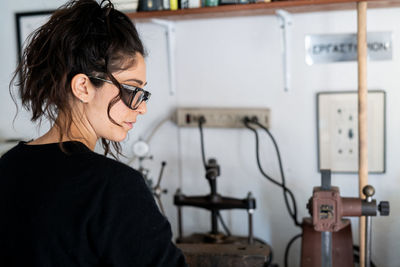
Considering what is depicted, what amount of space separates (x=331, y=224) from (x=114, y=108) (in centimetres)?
85

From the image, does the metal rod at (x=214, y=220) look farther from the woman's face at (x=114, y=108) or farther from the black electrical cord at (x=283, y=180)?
the woman's face at (x=114, y=108)

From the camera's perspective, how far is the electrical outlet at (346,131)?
198cm

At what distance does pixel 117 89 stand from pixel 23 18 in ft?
5.31

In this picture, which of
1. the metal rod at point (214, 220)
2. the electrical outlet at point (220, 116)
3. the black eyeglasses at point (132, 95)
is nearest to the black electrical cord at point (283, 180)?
the electrical outlet at point (220, 116)

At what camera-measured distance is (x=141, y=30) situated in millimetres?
2258

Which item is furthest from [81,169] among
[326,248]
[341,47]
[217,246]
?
[341,47]

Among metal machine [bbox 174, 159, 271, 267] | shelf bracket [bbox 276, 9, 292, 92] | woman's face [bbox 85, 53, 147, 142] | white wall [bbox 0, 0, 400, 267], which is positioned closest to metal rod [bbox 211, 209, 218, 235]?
metal machine [bbox 174, 159, 271, 267]

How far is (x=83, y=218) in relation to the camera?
906 millimetres

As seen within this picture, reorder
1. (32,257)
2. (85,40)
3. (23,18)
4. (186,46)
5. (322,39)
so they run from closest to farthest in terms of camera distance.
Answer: (32,257) < (85,40) < (322,39) < (186,46) < (23,18)

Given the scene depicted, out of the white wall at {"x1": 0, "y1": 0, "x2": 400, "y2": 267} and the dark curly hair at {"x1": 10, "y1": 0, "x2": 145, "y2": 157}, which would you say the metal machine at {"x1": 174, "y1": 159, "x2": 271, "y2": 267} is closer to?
the white wall at {"x1": 0, "y1": 0, "x2": 400, "y2": 267}

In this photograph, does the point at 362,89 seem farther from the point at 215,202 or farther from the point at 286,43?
the point at 215,202

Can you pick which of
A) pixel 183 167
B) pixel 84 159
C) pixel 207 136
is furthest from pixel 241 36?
pixel 84 159

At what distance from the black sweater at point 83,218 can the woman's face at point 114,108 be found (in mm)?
138

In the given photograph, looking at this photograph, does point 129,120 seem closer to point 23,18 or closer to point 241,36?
→ point 241,36
